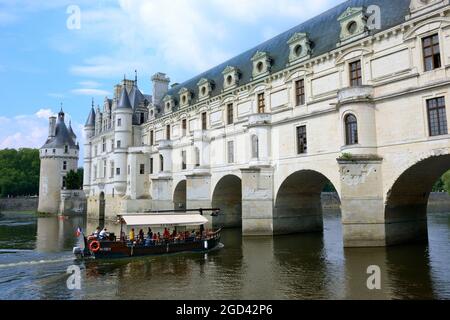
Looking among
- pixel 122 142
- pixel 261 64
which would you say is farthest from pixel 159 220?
pixel 122 142

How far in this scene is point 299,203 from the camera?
1195 inches

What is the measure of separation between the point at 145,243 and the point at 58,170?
175ft

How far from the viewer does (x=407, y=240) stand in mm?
22797

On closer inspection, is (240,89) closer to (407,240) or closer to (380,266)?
(407,240)

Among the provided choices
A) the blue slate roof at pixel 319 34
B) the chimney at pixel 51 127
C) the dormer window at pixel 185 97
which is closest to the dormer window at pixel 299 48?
the blue slate roof at pixel 319 34

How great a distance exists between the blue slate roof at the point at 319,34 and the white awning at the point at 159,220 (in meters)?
13.0

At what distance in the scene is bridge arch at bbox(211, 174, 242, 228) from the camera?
35750 mm

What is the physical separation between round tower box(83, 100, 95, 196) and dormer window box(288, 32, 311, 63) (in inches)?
1778

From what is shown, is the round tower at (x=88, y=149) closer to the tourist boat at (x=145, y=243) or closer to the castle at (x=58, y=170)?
the castle at (x=58, y=170)

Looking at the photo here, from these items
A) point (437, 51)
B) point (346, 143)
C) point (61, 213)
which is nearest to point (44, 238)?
point (346, 143)

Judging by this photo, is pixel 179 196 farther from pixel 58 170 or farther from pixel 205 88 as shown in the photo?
pixel 58 170

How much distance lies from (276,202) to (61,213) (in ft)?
160
